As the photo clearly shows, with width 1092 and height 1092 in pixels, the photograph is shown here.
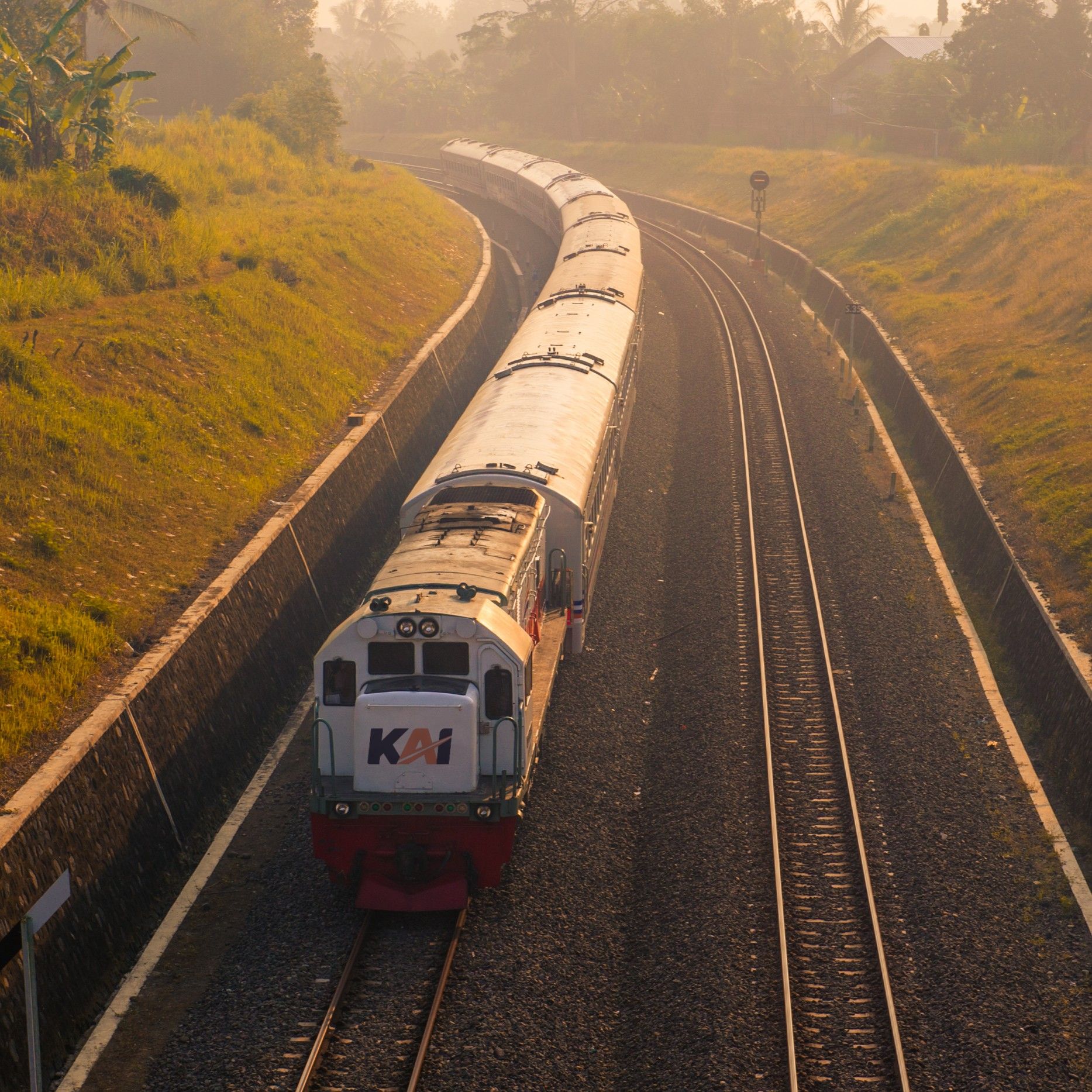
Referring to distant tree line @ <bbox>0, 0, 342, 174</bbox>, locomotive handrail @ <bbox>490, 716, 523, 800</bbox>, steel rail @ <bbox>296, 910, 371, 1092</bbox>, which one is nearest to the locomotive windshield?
locomotive handrail @ <bbox>490, 716, 523, 800</bbox>

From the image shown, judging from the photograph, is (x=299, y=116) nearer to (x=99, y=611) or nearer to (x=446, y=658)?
(x=99, y=611)

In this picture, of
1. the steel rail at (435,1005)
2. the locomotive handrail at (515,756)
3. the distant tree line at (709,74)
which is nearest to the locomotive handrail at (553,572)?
the locomotive handrail at (515,756)

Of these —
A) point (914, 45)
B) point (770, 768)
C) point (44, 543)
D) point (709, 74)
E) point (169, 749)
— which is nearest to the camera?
point (169, 749)

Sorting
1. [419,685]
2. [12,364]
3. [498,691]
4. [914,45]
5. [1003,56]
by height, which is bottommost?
[498,691]

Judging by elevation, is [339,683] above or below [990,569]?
above

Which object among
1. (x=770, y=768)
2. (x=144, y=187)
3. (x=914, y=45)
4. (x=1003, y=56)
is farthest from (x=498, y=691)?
(x=914, y=45)

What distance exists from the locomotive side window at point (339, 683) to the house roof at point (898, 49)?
7899 cm

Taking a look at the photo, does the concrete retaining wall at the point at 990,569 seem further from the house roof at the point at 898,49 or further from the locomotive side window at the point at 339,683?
the house roof at the point at 898,49

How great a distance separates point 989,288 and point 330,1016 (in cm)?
3856

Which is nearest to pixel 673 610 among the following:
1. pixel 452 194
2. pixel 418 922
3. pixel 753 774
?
pixel 753 774

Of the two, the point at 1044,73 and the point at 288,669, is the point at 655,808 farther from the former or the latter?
the point at 1044,73

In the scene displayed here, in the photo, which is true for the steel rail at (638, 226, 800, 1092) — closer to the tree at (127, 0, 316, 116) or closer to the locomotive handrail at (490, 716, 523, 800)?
the locomotive handrail at (490, 716, 523, 800)

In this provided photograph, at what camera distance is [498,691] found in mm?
13773

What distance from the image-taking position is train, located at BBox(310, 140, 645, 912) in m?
13.5
